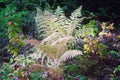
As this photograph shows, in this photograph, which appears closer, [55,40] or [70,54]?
[70,54]

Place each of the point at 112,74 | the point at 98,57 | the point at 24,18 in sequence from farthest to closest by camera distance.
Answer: the point at 24,18, the point at 98,57, the point at 112,74

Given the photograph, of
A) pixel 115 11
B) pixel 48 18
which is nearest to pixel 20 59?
pixel 48 18

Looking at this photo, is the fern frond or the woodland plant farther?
the woodland plant

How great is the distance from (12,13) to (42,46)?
3083mm

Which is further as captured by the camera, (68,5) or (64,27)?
(68,5)

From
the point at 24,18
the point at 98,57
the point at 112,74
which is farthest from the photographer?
the point at 24,18

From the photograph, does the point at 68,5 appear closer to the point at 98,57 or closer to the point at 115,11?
the point at 115,11

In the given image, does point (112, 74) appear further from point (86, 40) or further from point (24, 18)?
point (24, 18)

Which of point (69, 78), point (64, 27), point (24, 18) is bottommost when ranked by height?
point (69, 78)

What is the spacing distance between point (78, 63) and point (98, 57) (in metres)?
0.45

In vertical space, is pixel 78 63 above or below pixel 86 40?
below

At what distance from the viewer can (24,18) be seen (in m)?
8.58

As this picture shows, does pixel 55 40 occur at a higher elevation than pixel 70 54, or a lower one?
higher

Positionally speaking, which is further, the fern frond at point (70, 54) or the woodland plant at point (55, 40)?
the woodland plant at point (55, 40)
